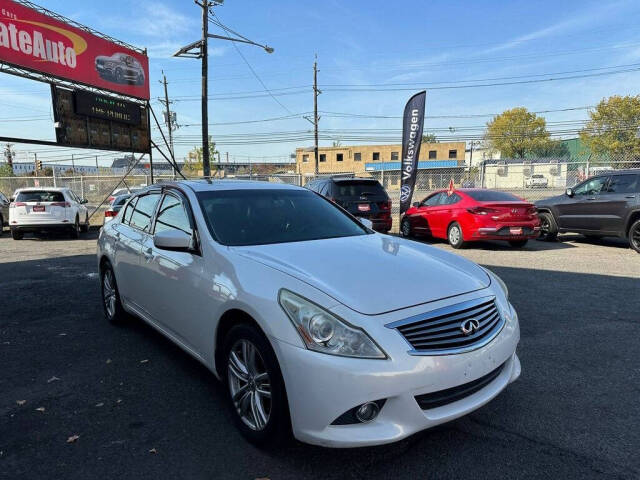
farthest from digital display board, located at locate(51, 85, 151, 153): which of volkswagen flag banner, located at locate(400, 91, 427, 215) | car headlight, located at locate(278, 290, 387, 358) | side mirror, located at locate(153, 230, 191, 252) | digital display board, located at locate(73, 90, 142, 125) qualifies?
car headlight, located at locate(278, 290, 387, 358)

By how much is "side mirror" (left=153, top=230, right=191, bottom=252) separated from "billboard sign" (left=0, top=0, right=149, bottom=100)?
13.5 metres

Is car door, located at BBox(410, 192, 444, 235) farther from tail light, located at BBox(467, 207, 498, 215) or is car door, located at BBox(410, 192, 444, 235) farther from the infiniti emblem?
the infiniti emblem

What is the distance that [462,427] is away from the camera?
2793 mm

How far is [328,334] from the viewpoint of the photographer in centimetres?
229

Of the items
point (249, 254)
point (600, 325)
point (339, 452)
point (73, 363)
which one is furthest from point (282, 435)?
point (600, 325)

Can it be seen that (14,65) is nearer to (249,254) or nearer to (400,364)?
(249,254)

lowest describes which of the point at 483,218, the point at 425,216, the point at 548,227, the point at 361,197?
the point at 548,227

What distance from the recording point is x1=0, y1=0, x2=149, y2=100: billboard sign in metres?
13.0

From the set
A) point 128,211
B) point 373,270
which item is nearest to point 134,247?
point 128,211

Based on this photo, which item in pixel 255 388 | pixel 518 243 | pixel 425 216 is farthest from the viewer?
pixel 425 216

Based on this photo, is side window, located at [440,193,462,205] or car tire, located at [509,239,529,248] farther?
side window, located at [440,193,462,205]

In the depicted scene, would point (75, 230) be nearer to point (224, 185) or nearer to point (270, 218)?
point (224, 185)

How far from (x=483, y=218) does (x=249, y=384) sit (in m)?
8.16

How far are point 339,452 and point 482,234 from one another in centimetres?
803
